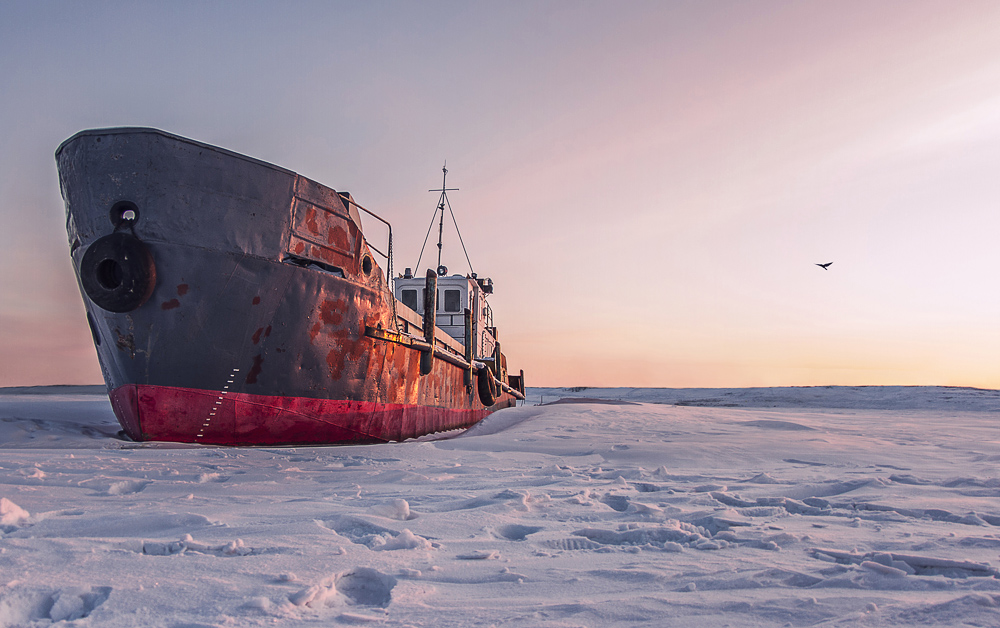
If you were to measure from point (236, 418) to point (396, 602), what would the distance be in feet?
15.0

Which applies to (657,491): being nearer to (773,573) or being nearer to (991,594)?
(773,573)

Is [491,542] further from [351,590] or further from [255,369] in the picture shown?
[255,369]

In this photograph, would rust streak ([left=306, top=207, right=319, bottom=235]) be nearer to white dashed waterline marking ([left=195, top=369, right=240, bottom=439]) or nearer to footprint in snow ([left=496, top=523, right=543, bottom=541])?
white dashed waterline marking ([left=195, top=369, right=240, bottom=439])

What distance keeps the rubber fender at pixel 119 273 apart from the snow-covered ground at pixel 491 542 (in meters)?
1.45

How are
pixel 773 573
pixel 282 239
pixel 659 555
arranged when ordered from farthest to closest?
1. pixel 282 239
2. pixel 659 555
3. pixel 773 573

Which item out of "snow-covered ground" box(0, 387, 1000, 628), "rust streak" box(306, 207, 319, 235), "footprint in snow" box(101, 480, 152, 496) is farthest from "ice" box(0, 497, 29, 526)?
"rust streak" box(306, 207, 319, 235)

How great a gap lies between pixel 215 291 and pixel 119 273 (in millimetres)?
806

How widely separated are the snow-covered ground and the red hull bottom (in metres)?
0.97

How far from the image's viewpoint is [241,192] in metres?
5.46

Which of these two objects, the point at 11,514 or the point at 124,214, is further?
the point at 124,214

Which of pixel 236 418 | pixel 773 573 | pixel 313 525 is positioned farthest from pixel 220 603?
pixel 236 418

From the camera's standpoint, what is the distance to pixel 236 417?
538 centimetres

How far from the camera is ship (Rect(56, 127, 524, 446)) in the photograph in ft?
16.8

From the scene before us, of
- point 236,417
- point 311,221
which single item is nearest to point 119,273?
point 236,417
